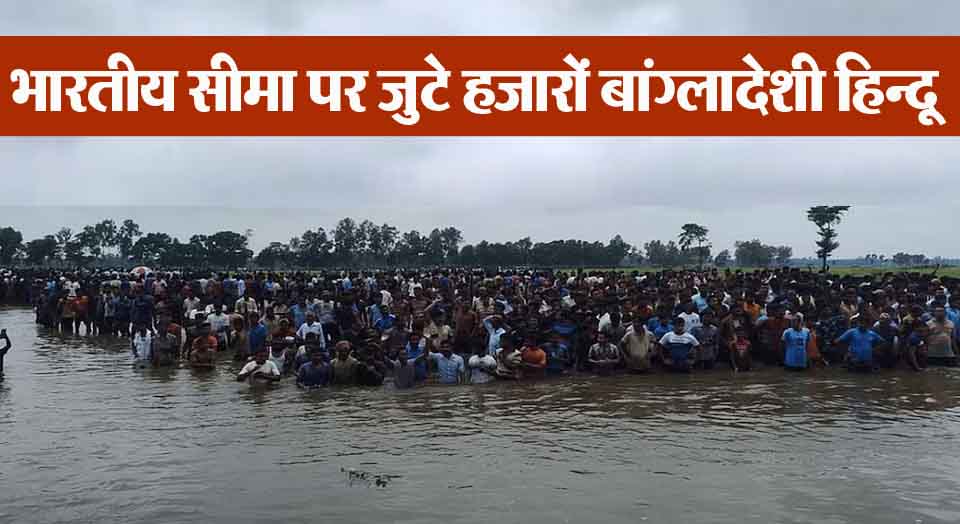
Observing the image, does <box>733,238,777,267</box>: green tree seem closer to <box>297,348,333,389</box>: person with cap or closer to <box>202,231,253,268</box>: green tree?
<box>202,231,253,268</box>: green tree

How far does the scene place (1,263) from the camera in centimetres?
8806

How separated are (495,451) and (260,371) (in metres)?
4.83

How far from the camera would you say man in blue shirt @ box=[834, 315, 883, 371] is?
1234 cm

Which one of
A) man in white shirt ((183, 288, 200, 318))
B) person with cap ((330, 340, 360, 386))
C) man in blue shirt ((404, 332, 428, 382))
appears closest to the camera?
person with cap ((330, 340, 360, 386))

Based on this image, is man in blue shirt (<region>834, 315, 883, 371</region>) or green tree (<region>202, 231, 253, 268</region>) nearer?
man in blue shirt (<region>834, 315, 883, 371</region>)

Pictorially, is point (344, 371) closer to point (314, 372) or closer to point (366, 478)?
point (314, 372)

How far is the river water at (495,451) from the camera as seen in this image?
20.6ft

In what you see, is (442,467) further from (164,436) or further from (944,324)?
(944,324)

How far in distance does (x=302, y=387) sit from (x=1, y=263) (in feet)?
300

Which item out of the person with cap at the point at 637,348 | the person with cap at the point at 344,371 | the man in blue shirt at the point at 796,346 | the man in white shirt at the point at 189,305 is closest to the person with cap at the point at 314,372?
the person with cap at the point at 344,371

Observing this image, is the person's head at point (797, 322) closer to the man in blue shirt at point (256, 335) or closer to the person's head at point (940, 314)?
the person's head at point (940, 314)

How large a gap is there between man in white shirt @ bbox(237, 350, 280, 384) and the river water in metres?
0.31

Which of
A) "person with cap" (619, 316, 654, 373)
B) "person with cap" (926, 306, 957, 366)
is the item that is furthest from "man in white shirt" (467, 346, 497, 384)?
"person with cap" (926, 306, 957, 366)

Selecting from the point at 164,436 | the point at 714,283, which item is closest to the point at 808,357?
the point at 714,283
